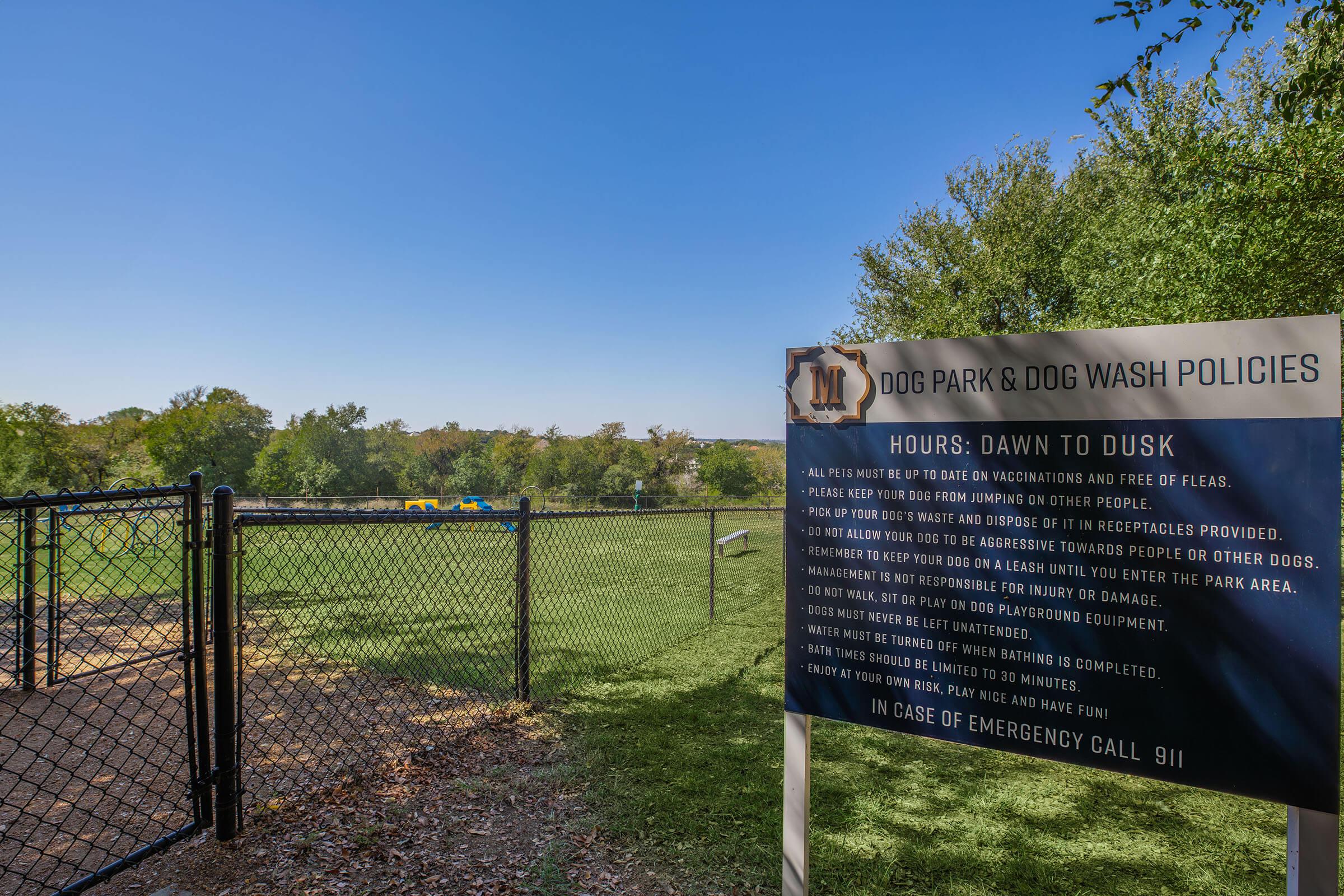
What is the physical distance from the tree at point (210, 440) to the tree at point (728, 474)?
40989 millimetres

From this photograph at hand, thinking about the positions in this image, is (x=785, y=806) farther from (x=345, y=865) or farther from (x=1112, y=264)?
(x=1112, y=264)

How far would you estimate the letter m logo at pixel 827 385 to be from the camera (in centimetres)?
237

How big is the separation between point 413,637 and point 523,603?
2900 mm

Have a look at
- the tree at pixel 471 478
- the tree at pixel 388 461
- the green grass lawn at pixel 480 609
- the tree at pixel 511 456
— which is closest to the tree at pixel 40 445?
the tree at pixel 388 461

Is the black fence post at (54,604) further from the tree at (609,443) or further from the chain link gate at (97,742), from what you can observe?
the tree at (609,443)

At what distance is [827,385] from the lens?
240 centimetres

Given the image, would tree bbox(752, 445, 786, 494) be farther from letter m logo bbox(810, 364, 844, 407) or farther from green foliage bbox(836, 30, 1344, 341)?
letter m logo bbox(810, 364, 844, 407)

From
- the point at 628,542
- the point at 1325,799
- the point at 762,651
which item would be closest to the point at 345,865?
the point at 1325,799

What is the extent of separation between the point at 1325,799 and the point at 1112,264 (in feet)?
52.4

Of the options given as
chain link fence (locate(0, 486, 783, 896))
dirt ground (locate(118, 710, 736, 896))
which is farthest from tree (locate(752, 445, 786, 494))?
dirt ground (locate(118, 710, 736, 896))

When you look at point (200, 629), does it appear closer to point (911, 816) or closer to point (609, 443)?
point (911, 816)

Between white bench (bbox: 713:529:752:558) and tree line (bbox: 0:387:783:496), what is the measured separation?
29478mm

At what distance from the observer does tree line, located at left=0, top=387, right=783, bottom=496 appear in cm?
5150

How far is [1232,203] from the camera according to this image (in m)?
8.91
